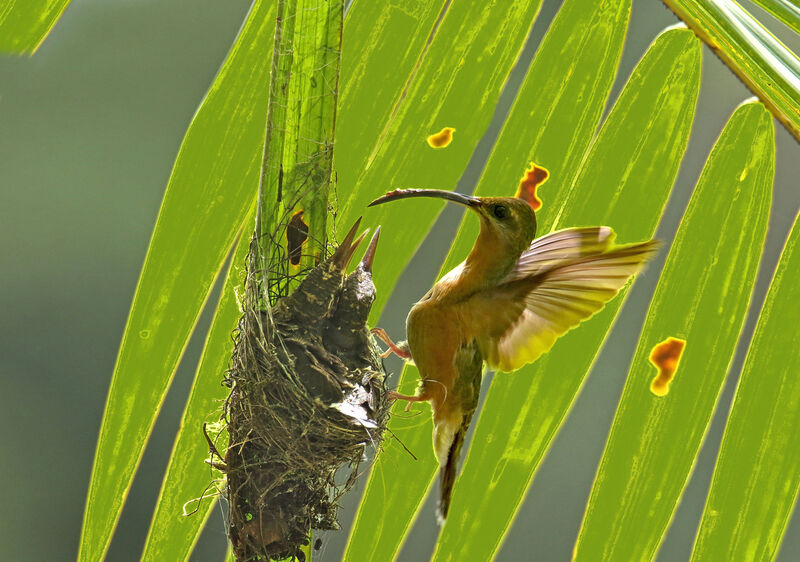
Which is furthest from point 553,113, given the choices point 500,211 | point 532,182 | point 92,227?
point 92,227

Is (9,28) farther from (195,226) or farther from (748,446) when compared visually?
(748,446)

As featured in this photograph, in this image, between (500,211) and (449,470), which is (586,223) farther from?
(449,470)

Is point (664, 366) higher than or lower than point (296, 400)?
higher

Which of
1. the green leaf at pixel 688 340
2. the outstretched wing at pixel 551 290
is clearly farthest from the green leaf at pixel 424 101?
the green leaf at pixel 688 340

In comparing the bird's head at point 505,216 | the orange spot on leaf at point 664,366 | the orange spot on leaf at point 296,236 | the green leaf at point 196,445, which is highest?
the bird's head at point 505,216

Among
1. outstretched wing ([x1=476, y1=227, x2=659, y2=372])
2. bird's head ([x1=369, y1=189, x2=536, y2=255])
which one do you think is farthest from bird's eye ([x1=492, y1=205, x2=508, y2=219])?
outstretched wing ([x1=476, y1=227, x2=659, y2=372])

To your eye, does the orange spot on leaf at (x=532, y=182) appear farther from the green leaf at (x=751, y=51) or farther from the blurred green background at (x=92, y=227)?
the blurred green background at (x=92, y=227)
